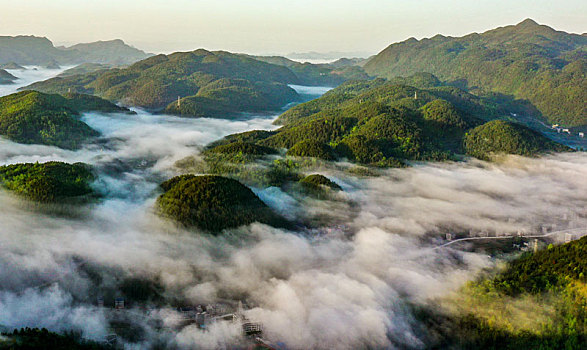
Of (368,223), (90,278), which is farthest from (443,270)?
(90,278)

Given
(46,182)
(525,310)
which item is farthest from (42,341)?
(525,310)

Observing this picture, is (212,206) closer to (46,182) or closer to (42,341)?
(46,182)

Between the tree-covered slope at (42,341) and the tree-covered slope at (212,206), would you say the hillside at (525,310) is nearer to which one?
the tree-covered slope at (212,206)

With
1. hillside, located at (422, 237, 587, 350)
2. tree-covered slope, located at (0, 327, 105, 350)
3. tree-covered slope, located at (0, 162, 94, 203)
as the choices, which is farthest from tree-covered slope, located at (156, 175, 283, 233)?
hillside, located at (422, 237, 587, 350)

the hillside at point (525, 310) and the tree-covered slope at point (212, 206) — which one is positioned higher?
the tree-covered slope at point (212, 206)

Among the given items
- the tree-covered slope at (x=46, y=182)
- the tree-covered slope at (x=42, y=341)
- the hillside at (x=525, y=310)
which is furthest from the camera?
the tree-covered slope at (x=46, y=182)

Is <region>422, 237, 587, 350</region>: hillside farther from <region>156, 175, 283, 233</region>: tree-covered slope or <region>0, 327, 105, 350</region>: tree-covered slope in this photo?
<region>0, 327, 105, 350</region>: tree-covered slope

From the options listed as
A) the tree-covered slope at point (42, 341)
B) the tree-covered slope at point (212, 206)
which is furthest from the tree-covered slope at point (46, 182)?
the tree-covered slope at point (42, 341)
